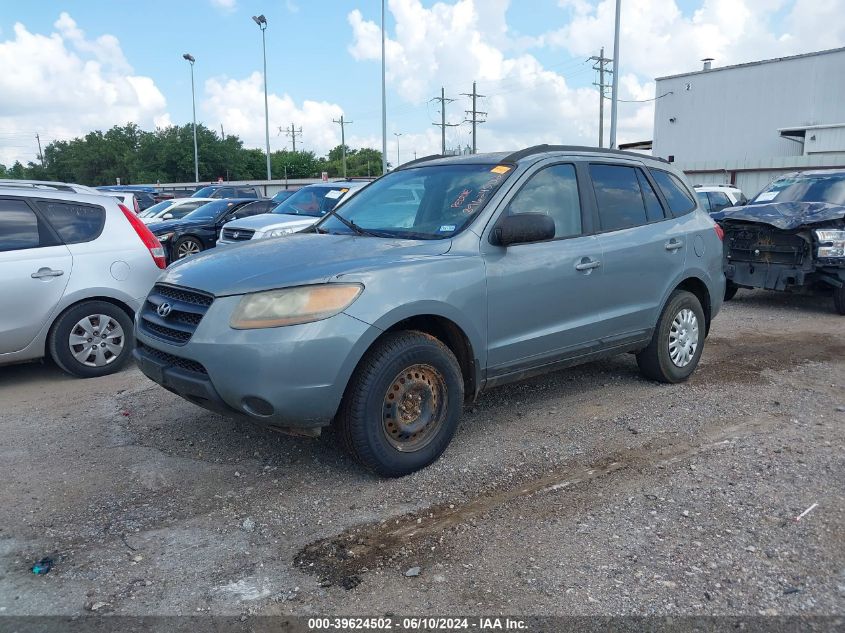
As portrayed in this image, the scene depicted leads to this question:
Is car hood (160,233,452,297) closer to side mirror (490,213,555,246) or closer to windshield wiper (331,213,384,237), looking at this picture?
windshield wiper (331,213,384,237)

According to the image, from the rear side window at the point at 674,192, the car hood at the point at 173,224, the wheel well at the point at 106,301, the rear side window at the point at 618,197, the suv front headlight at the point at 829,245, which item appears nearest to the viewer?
the rear side window at the point at 618,197

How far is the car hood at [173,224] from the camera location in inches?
573

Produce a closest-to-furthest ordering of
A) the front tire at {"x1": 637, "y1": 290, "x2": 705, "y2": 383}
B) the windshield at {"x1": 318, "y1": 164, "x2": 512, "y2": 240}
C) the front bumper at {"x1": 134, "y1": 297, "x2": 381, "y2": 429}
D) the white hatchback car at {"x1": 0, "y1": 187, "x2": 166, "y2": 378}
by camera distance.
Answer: the front bumper at {"x1": 134, "y1": 297, "x2": 381, "y2": 429}, the windshield at {"x1": 318, "y1": 164, "x2": 512, "y2": 240}, the front tire at {"x1": 637, "y1": 290, "x2": 705, "y2": 383}, the white hatchback car at {"x1": 0, "y1": 187, "x2": 166, "y2": 378}

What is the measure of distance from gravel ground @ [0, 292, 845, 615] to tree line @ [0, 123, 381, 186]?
7790 centimetres

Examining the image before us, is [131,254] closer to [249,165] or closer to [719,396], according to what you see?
[719,396]

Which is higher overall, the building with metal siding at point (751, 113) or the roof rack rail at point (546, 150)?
the building with metal siding at point (751, 113)

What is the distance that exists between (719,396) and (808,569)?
8.81 feet

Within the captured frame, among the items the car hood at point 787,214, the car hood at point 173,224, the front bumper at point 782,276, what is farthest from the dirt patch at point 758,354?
the car hood at point 173,224

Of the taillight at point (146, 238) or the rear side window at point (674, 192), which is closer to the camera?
the rear side window at point (674, 192)

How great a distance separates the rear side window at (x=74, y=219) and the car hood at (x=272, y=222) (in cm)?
420

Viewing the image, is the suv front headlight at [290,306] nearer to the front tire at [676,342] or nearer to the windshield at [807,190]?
the front tire at [676,342]

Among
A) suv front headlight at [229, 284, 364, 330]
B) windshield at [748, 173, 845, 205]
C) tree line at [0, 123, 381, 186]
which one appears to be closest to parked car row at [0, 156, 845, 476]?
suv front headlight at [229, 284, 364, 330]

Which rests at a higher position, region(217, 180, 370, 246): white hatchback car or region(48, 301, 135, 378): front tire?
region(217, 180, 370, 246): white hatchback car

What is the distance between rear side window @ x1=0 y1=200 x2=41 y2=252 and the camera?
6.05 m
